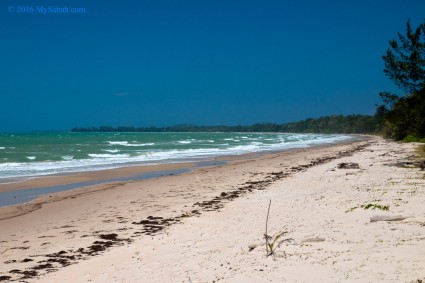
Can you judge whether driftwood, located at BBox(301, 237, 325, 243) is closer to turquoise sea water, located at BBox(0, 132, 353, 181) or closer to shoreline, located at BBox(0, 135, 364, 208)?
shoreline, located at BBox(0, 135, 364, 208)

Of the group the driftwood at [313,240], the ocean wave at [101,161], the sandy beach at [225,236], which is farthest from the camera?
the ocean wave at [101,161]

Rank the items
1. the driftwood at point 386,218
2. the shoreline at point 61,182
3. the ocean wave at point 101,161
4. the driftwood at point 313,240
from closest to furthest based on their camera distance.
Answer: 1. the driftwood at point 313,240
2. the driftwood at point 386,218
3. the shoreline at point 61,182
4. the ocean wave at point 101,161

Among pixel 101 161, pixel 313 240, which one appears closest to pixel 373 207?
pixel 313 240

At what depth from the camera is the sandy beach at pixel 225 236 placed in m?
5.43

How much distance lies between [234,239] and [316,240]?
159cm

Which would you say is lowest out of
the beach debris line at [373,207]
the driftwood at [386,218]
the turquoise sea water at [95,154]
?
the turquoise sea water at [95,154]

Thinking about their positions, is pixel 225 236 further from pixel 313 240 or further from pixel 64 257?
pixel 64 257

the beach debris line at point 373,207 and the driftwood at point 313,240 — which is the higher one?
the beach debris line at point 373,207

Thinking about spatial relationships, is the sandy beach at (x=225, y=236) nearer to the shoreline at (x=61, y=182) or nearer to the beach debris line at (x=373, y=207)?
the beach debris line at (x=373, y=207)

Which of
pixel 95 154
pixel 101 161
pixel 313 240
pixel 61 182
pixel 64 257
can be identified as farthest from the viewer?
pixel 95 154

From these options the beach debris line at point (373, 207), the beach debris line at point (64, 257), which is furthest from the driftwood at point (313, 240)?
the beach debris line at point (64, 257)

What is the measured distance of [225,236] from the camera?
7.77 meters

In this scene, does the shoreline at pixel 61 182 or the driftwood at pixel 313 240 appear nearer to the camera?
the driftwood at pixel 313 240

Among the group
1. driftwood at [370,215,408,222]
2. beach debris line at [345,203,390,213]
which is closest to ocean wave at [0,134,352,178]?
beach debris line at [345,203,390,213]
